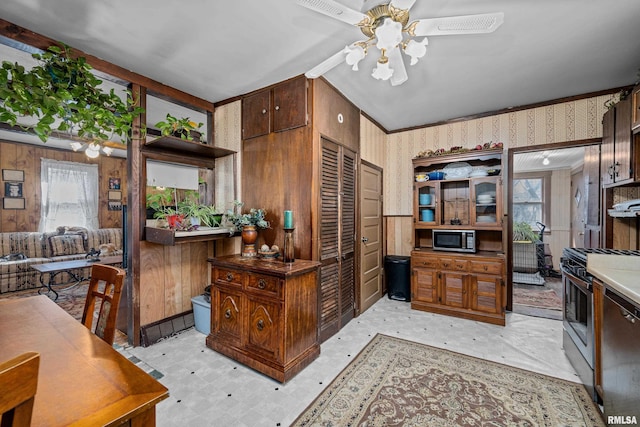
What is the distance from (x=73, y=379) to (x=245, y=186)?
237cm

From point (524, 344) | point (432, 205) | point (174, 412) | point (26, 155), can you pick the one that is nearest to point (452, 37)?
point (432, 205)

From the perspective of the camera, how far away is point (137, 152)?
8.84 ft

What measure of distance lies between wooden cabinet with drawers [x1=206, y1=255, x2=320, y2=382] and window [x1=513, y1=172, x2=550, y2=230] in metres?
6.60

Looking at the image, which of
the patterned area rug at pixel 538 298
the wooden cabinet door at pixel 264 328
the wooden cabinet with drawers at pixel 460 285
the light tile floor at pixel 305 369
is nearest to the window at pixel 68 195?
the light tile floor at pixel 305 369

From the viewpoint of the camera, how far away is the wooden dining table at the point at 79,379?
0.73 metres

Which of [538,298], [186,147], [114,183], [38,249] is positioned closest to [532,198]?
[538,298]

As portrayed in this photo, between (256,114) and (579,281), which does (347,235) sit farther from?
(579,281)

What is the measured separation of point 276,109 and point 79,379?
8.60 feet

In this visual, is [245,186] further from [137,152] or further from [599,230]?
[599,230]

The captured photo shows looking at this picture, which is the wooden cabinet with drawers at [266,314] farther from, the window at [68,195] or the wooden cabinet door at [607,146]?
the window at [68,195]

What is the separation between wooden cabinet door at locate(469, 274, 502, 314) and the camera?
3227 mm

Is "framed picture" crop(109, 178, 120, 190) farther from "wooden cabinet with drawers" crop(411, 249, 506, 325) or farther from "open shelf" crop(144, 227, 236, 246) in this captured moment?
"wooden cabinet with drawers" crop(411, 249, 506, 325)

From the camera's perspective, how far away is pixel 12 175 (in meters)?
5.00

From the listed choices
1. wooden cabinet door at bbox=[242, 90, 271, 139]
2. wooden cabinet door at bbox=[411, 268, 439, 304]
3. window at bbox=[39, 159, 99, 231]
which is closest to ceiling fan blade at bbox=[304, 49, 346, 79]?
wooden cabinet door at bbox=[242, 90, 271, 139]
